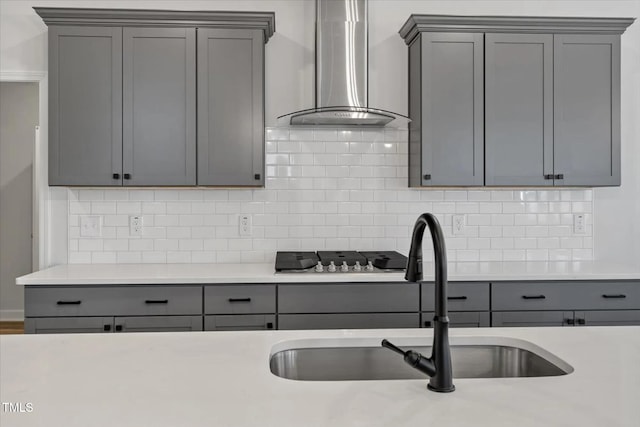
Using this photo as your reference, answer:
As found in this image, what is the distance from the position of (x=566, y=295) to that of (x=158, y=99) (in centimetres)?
273

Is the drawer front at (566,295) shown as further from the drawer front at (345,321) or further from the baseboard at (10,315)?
the baseboard at (10,315)

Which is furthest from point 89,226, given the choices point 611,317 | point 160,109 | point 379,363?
point 611,317

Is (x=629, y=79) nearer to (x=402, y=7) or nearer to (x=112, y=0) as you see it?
(x=402, y=7)

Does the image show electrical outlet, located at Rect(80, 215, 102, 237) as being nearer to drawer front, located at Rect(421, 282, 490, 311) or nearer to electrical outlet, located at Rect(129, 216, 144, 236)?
electrical outlet, located at Rect(129, 216, 144, 236)

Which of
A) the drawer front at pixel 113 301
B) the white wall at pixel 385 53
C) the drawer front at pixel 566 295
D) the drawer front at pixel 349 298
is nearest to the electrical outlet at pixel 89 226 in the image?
the drawer front at pixel 113 301

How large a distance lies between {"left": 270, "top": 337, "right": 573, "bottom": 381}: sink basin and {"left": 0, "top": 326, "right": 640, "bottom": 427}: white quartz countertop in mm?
71

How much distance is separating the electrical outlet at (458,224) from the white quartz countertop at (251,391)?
6.93ft

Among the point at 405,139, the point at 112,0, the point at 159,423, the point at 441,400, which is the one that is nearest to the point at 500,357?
the point at 441,400

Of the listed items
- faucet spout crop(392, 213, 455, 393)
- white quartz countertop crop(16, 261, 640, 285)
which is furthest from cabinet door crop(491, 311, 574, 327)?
faucet spout crop(392, 213, 455, 393)

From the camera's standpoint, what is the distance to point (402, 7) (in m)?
3.57

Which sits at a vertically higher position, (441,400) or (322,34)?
(322,34)

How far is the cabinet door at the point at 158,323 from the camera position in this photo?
9.23 ft

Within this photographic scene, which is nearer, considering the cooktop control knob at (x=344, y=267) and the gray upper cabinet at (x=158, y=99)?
the cooktop control knob at (x=344, y=267)

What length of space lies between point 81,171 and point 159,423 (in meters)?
2.51
